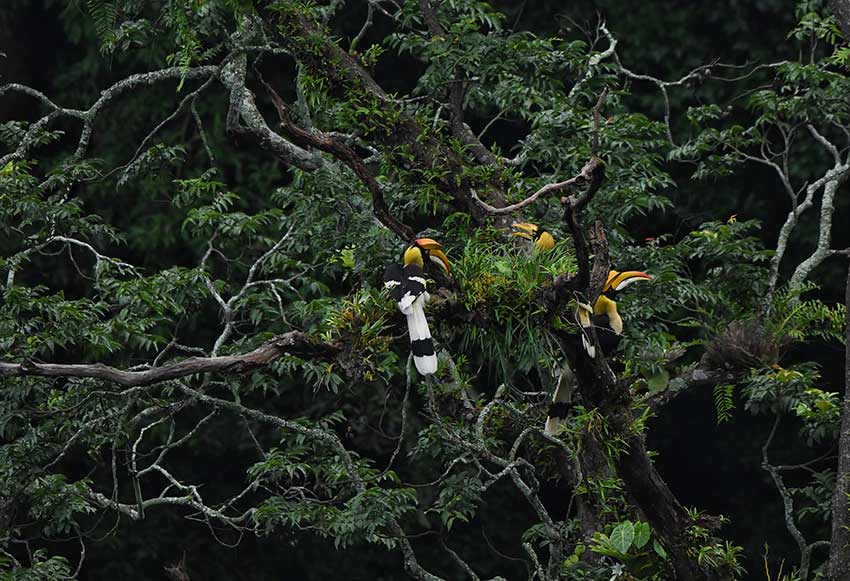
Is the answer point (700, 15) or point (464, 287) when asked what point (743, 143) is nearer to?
point (700, 15)

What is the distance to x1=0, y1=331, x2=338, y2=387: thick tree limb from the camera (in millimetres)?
3107

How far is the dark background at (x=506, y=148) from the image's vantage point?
21.3ft

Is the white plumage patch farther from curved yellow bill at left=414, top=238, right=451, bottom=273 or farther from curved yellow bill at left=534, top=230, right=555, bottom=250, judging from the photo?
curved yellow bill at left=534, top=230, right=555, bottom=250

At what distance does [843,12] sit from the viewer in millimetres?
4371

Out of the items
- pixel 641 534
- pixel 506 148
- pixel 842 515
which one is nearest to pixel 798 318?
pixel 842 515

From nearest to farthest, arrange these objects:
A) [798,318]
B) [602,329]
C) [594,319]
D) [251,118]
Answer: [594,319] → [602,329] → [798,318] → [251,118]

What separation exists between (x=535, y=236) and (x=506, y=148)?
3.01 m

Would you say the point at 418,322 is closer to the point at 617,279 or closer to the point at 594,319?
the point at 594,319

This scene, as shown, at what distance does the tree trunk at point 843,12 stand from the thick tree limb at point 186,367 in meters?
2.21

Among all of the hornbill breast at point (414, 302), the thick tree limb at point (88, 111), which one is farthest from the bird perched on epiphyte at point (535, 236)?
the thick tree limb at point (88, 111)

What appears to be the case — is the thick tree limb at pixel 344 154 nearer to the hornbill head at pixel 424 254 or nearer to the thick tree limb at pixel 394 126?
the hornbill head at pixel 424 254

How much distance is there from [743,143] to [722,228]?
417 mm

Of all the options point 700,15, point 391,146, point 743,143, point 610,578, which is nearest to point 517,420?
point 610,578

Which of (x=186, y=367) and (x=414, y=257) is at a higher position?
(x=414, y=257)
